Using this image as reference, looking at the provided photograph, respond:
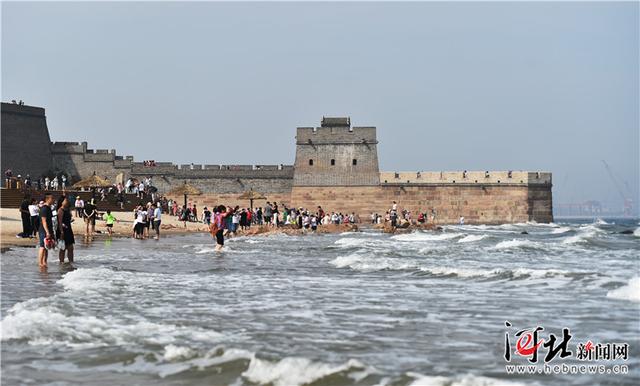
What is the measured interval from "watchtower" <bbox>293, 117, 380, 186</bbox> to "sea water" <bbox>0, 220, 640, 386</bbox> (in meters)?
33.7

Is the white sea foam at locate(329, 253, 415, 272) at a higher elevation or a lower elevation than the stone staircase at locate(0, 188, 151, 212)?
lower

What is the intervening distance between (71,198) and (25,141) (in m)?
15.8

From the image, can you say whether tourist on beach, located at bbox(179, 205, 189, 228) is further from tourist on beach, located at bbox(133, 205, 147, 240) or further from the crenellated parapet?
the crenellated parapet

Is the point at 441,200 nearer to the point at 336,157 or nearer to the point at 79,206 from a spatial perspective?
the point at 336,157

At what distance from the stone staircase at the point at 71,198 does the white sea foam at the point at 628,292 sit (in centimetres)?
1833

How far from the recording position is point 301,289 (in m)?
10.4

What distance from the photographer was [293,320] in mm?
7875

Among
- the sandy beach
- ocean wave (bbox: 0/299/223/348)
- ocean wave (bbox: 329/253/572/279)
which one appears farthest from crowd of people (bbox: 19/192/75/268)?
ocean wave (bbox: 0/299/223/348)

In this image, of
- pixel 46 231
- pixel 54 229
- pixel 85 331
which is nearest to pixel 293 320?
pixel 85 331

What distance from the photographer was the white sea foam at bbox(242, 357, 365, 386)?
5.58 meters

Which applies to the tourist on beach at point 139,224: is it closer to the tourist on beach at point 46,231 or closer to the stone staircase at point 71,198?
the stone staircase at point 71,198

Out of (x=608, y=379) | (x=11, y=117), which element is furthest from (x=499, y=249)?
(x=11, y=117)

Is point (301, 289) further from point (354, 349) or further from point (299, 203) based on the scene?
point (299, 203)

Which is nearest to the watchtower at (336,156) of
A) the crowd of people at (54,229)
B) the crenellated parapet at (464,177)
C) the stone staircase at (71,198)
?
the crenellated parapet at (464,177)
